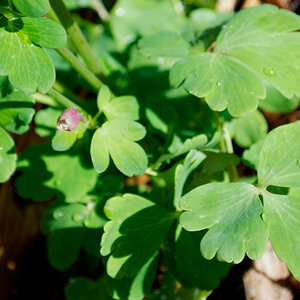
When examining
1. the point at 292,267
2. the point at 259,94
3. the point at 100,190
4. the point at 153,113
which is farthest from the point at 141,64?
the point at 292,267

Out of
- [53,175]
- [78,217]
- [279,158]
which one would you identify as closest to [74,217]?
[78,217]

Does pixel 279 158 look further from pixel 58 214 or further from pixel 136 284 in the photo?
pixel 58 214

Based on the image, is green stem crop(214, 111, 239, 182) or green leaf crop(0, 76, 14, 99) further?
green stem crop(214, 111, 239, 182)

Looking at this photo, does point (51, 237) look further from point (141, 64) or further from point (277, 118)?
point (277, 118)

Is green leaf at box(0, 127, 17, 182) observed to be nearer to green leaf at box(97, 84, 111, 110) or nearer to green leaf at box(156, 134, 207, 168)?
green leaf at box(97, 84, 111, 110)

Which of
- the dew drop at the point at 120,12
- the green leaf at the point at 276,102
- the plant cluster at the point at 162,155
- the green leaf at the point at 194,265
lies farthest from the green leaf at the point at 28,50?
the dew drop at the point at 120,12

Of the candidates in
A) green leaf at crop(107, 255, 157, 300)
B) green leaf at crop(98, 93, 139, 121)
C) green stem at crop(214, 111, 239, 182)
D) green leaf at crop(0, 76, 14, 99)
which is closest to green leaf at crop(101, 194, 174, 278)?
green leaf at crop(107, 255, 157, 300)

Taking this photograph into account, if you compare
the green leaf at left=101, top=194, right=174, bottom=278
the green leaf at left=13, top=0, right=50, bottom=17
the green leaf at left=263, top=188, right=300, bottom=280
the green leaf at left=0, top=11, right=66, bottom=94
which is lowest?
the green leaf at left=101, top=194, right=174, bottom=278

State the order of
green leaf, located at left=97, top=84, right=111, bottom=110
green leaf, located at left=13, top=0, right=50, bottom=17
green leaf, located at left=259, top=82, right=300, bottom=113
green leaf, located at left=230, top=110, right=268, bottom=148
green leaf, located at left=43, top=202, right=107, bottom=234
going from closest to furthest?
green leaf, located at left=13, top=0, right=50, bottom=17
green leaf, located at left=97, top=84, right=111, bottom=110
green leaf, located at left=43, top=202, right=107, bottom=234
green leaf, located at left=230, top=110, right=268, bottom=148
green leaf, located at left=259, top=82, right=300, bottom=113
